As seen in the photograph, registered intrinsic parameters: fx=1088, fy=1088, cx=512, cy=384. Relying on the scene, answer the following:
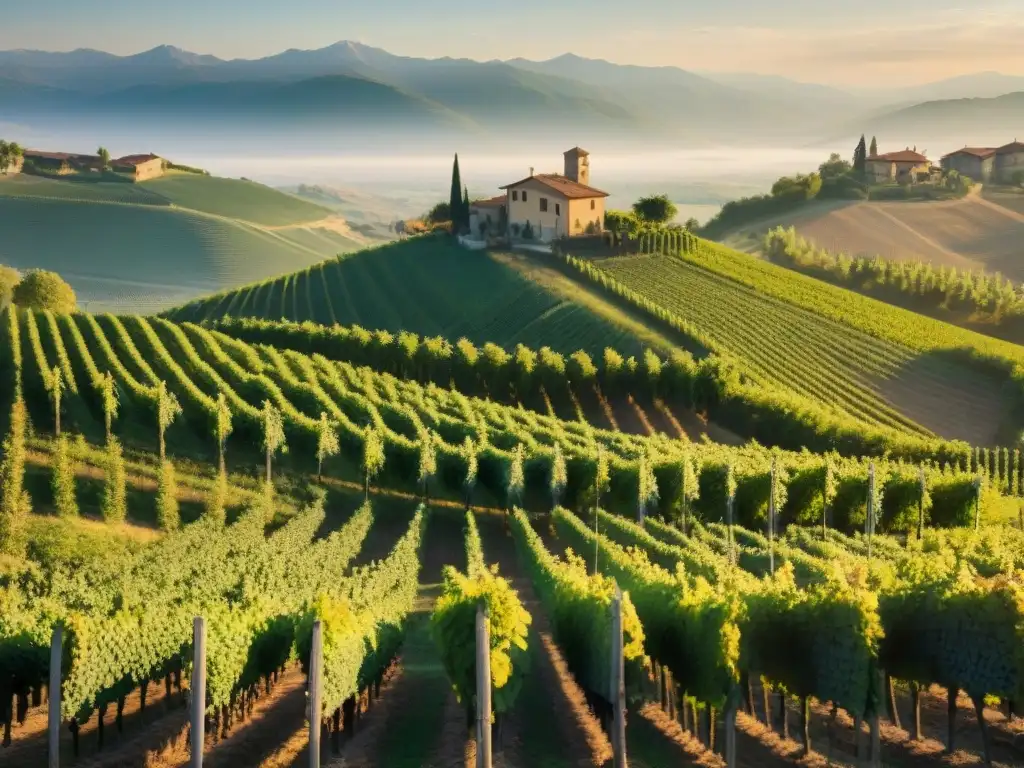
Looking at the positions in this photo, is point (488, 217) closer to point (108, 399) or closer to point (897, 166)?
point (108, 399)

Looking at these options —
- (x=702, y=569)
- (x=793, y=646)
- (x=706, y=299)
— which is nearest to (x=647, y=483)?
(x=702, y=569)

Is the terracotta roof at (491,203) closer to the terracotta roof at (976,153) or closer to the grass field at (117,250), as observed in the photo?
the grass field at (117,250)

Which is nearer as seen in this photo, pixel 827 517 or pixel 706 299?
pixel 827 517

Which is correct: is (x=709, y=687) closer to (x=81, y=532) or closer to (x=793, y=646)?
(x=793, y=646)

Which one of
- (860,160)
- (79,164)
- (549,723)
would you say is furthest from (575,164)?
(79,164)

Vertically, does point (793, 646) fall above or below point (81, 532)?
above

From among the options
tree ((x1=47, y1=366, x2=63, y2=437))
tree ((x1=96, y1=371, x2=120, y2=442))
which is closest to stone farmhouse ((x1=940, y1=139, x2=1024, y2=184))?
tree ((x1=96, y1=371, x2=120, y2=442))
